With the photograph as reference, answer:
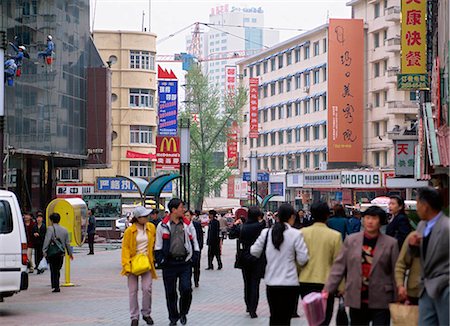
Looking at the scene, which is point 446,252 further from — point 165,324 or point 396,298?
point 165,324

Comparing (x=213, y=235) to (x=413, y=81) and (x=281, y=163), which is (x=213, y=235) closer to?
(x=413, y=81)

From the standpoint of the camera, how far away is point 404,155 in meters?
37.4

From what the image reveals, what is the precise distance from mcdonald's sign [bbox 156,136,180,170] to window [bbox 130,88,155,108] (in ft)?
77.9

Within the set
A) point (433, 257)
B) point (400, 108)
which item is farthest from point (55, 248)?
point (400, 108)

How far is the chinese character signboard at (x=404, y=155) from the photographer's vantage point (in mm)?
37125

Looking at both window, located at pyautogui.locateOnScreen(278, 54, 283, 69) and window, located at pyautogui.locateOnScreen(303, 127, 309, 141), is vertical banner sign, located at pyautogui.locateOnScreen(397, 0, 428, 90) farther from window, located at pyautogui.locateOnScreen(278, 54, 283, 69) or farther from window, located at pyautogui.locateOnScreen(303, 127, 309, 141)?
window, located at pyautogui.locateOnScreen(278, 54, 283, 69)

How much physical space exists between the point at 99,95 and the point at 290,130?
38974 mm

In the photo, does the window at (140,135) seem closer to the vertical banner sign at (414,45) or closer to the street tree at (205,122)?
Result: the street tree at (205,122)

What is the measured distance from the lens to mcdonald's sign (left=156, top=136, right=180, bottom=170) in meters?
44.5

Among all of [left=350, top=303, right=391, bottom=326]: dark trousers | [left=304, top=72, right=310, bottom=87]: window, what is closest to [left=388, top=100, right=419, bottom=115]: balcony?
[left=304, top=72, right=310, bottom=87]: window

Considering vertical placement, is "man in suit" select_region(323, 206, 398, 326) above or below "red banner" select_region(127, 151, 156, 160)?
below

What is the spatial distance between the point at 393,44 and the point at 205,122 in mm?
18467

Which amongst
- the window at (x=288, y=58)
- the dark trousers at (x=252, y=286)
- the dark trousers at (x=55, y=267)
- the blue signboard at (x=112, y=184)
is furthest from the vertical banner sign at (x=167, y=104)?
the window at (x=288, y=58)

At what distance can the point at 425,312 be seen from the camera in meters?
8.41
